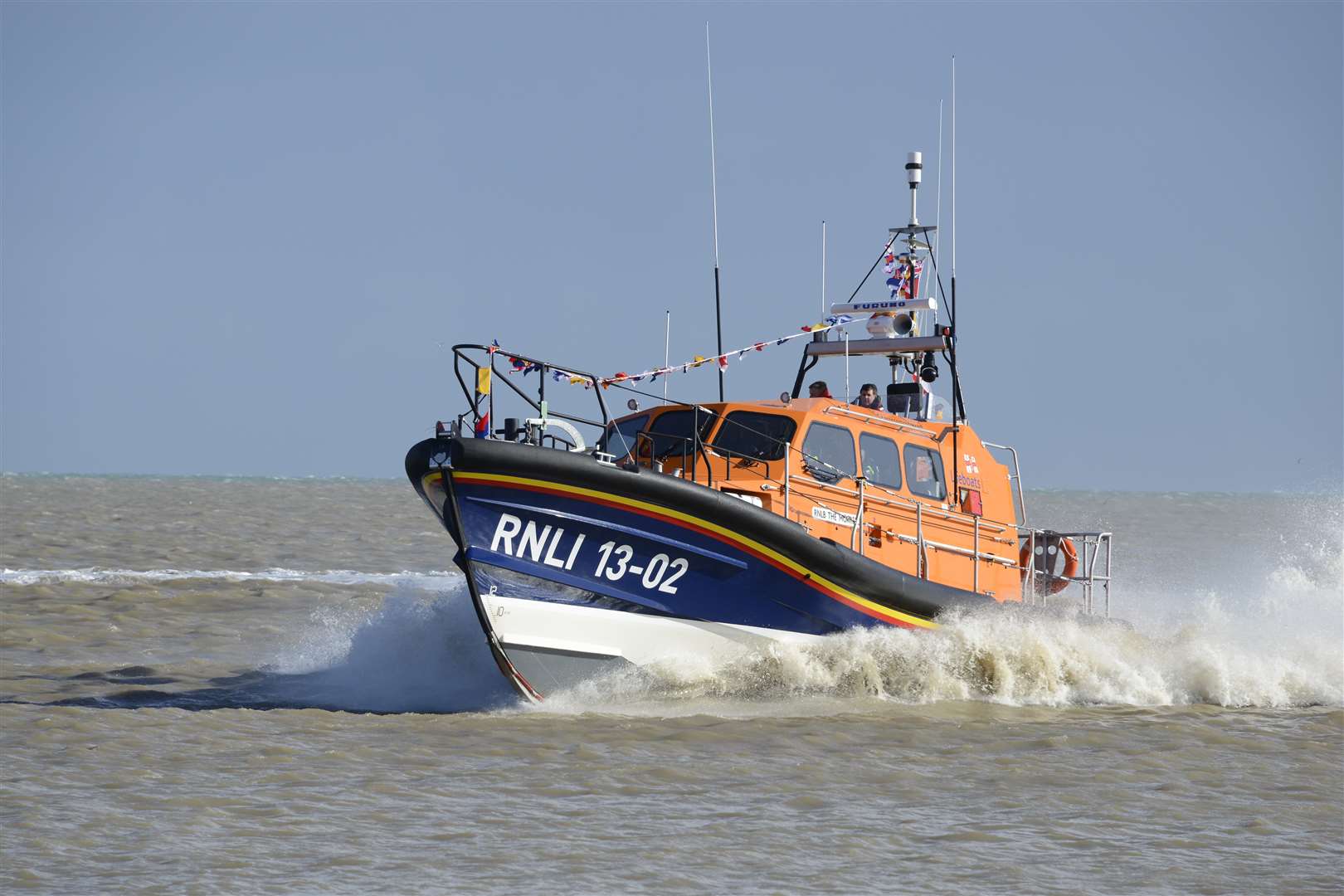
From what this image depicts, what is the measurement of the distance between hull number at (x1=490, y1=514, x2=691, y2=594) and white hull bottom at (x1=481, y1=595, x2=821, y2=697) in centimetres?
24

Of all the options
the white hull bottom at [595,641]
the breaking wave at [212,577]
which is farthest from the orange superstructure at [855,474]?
the breaking wave at [212,577]

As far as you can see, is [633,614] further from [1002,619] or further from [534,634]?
[1002,619]

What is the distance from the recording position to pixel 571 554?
915 centimetres

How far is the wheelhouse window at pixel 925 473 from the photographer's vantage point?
36.2ft

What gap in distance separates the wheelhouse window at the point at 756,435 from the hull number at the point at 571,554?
125cm

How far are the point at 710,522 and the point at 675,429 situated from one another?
162cm

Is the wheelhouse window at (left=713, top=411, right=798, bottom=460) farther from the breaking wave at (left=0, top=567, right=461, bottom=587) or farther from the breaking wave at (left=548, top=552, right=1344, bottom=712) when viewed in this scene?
the breaking wave at (left=0, top=567, right=461, bottom=587)

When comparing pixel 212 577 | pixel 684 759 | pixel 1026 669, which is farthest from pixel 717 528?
pixel 212 577

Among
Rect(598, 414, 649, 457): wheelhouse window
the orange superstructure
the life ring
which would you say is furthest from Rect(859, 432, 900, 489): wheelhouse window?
the life ring

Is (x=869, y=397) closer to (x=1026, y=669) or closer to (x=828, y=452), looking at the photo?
(x=828, y=452)

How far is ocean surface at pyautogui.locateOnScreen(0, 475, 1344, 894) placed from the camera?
6.11 meters

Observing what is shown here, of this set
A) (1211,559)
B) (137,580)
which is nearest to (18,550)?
(137,580)

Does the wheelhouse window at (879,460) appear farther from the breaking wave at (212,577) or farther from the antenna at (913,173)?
the breaking wave at (212,577)

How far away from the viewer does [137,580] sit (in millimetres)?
17203
